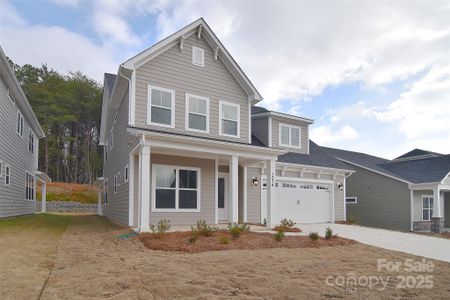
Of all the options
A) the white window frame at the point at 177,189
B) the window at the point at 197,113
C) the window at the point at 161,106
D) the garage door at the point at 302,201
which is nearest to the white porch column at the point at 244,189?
the garage door at the point at 302,201

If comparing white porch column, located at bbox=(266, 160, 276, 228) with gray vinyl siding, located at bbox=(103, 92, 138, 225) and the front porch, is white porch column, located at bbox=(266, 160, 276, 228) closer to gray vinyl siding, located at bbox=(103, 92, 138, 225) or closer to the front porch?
the front porch

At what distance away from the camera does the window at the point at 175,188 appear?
12969 mm

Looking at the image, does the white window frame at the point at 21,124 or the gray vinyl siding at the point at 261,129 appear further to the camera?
the gray vinyl siding at the point at 261,129

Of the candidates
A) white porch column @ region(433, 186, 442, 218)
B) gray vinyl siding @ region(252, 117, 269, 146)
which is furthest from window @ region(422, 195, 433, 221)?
gray vinyl siding @ region(252, 117, 269, 146)

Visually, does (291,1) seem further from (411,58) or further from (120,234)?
(120,234)

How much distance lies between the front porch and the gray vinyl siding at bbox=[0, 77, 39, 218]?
5.95m

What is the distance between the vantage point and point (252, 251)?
8.38 m

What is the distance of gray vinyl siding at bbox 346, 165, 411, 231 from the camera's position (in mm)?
20266

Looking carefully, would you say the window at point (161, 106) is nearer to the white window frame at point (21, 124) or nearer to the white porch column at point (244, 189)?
the white porch column at point (244, 189)

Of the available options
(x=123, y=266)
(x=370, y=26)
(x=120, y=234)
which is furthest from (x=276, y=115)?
(x=123, y=266)

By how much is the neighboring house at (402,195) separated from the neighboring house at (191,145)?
20.2 feet

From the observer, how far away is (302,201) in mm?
17297

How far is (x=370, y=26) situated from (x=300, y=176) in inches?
293

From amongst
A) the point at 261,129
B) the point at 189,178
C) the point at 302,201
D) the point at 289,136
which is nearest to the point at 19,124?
the point at 189,178
